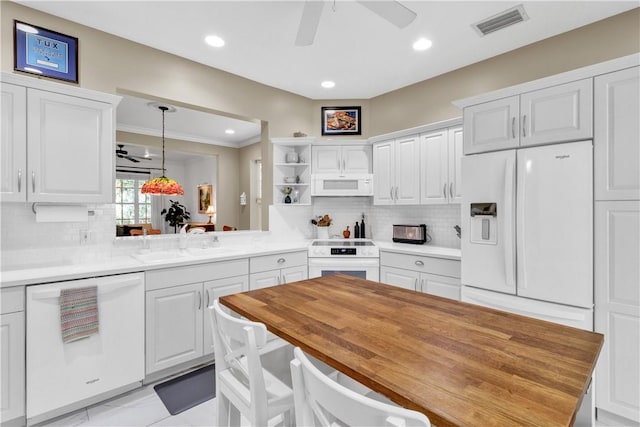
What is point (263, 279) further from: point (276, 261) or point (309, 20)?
point (309, 20)

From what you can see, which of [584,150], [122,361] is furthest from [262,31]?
[122,361]

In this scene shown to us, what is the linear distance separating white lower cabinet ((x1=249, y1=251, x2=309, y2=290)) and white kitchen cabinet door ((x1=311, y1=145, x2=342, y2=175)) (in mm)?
1119

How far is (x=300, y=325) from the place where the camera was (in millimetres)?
1245

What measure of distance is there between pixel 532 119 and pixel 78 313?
10.7 ft

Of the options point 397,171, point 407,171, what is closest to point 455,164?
point 407,171

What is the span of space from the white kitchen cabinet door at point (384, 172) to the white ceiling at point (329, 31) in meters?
0.79

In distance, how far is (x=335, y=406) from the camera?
0.71 metres

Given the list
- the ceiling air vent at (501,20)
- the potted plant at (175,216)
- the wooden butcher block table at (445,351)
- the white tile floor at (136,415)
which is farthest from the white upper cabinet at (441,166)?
the potted plant at (175,216)

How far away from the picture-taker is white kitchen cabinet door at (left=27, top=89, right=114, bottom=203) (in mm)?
2111

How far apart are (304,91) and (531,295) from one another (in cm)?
325

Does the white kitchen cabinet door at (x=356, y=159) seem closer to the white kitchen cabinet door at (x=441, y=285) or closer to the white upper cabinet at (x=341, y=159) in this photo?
the white upper cabinet at (x=341, y=159)

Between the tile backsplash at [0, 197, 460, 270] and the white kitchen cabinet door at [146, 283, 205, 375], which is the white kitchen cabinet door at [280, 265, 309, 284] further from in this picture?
the white kitchen cabinet door at [146, 283, 205, 375]

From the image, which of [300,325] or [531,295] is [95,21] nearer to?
[300,325]

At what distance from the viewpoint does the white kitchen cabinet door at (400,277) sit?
3.13 meters
